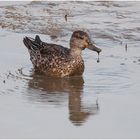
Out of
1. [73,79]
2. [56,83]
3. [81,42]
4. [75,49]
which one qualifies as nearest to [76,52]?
[75,49]

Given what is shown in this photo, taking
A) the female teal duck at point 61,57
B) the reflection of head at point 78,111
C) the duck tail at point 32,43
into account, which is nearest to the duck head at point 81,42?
the female teal duck at point 61,57

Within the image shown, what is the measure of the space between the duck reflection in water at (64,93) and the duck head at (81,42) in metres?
0.65

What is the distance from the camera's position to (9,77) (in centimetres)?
1151

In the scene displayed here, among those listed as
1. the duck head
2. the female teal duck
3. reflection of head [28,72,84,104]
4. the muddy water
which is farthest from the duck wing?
reflection of head [28,72,84,104]

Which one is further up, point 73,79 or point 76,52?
point 76,52

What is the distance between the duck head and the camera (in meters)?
12.4

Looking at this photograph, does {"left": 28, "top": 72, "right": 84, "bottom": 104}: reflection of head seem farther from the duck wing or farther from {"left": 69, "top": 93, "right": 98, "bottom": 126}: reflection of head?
the duck wing

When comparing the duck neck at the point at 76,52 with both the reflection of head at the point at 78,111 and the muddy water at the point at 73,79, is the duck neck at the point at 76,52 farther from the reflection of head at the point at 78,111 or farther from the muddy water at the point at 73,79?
the reflection of head at the point at 78,111

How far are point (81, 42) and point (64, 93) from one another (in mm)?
1782

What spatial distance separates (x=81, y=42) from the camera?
1242cm

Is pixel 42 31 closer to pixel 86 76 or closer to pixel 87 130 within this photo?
pixel 86 76

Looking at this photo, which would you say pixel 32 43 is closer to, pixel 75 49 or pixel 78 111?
pixel 75 49

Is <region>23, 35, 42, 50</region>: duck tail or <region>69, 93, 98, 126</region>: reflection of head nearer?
<region>69, 93, 98, 126</region>: reflection of head

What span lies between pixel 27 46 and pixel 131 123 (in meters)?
4.09
